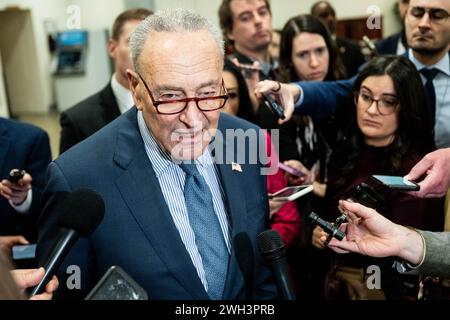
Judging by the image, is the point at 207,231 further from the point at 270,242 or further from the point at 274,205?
the point at 274,205

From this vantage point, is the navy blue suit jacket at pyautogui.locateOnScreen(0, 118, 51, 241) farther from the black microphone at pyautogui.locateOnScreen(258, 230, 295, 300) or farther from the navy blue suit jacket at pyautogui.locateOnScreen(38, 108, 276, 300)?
the black microphone at pyautogui.locateOnScreen(258, 230, 295, 300)

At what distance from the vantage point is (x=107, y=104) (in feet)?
6.87

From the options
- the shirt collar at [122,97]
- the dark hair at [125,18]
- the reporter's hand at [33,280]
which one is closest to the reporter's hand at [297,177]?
the shirt collar at [122,97]

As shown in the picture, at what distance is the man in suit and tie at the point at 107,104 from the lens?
6.63ft

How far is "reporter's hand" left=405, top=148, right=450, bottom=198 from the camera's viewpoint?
1.33 metres

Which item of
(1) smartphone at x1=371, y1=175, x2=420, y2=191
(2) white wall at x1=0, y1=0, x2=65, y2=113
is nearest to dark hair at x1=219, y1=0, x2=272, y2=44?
(1) smartphone at x1=371, y1=175, x2=420, y2=191

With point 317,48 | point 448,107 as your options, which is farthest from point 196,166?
point 317,48

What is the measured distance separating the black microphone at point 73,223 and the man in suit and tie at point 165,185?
23 cm

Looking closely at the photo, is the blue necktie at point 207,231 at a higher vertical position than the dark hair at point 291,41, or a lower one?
lower

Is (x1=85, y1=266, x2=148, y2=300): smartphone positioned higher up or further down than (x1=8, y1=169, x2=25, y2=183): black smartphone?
higher up

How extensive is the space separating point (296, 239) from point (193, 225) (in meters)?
0.97

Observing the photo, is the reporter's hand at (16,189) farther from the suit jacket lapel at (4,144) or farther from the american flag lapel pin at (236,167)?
the american flag lapel pin at (236,167)

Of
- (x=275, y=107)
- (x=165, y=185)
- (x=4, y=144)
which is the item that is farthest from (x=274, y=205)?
(x=4, y=144)

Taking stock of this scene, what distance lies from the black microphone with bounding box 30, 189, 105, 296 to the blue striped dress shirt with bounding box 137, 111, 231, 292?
302 millimetres
